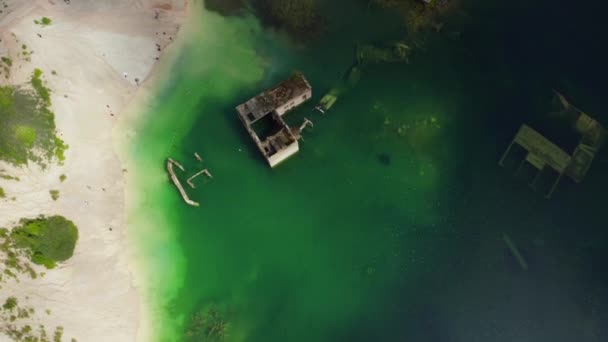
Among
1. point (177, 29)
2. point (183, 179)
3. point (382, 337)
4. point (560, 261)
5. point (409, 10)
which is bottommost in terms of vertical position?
point (382, 337)

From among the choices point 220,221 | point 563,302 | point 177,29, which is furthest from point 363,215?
point 177,29

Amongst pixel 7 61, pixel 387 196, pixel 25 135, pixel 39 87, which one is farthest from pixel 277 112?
pixel 7 61

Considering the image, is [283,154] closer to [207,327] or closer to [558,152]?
[207,327]

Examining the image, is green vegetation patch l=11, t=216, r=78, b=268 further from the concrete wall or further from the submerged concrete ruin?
the submerged concrete ruin

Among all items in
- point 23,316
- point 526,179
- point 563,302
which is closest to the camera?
point 23,316

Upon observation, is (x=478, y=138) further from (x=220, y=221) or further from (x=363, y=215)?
(x=220, y=221)

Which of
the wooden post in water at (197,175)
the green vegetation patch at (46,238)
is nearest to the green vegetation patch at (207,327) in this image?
the wooden post in water at (197,175)
